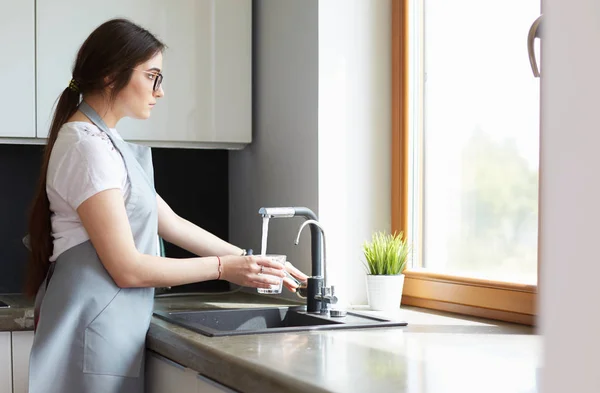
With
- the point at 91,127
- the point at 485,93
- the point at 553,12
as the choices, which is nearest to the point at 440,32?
the point at 485,93

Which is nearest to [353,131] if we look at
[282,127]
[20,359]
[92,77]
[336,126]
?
[336,126]

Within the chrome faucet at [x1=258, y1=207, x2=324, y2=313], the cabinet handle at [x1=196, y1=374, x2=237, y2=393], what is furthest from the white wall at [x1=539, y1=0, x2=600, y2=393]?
the chrome faucet at [x1=258, y1=207, x2=324, y2=313]

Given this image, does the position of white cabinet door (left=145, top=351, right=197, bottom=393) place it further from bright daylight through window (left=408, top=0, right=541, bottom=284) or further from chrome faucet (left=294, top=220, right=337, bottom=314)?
bright daylight through window (left=408, top=0, right=541, bottom=284)

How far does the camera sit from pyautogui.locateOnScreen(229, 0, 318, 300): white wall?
2.30m

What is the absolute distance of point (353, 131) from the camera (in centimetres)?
231

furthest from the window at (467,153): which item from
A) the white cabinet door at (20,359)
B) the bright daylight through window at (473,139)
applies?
the white cabinet door at (20,359)

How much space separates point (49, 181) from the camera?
1.77 m

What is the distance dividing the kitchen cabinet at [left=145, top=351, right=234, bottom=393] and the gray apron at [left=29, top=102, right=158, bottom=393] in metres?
0.04

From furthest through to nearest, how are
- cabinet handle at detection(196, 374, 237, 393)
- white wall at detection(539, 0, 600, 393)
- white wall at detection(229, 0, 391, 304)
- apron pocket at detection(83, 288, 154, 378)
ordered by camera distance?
white wall at detection(229, 0, 391, 304) < apron pocket at detection(83, 288, 154, 378) < cabinet handle at detection(196, 374, 237, 393) < white wall at detection(539, 0, 600, 393)

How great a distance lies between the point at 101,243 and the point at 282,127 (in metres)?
0.89

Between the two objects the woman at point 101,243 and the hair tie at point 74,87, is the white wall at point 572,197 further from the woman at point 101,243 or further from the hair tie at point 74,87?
the hair tie at point 74,87

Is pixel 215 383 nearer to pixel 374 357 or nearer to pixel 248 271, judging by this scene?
pixel 374 357

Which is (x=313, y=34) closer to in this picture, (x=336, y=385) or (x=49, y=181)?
(x=49, y=181)

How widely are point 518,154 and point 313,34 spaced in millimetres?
713
